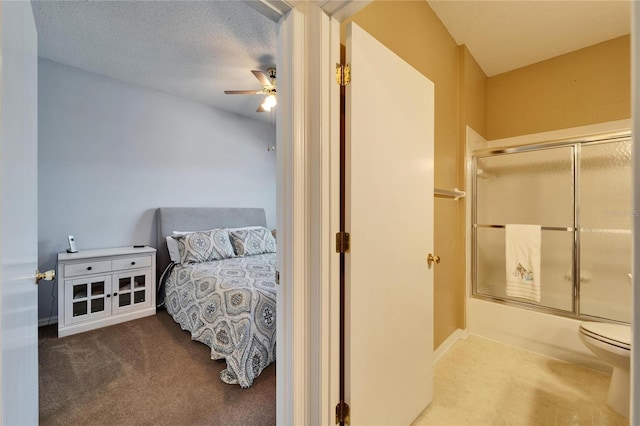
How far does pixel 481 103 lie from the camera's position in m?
2.90

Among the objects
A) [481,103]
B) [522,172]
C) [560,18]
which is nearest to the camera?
[560,18]

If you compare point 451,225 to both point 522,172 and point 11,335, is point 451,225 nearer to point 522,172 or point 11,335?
point 522,172

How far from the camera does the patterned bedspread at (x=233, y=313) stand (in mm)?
1877

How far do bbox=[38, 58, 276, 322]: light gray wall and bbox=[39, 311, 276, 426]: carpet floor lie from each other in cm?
91

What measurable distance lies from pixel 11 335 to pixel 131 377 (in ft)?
5.46

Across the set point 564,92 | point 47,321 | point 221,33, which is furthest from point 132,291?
point 564,92

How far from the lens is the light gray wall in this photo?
2.69m

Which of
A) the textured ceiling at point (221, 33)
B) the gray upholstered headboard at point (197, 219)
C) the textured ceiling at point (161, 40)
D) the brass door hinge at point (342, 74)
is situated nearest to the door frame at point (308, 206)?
the brass door hinge at point (342, 74)

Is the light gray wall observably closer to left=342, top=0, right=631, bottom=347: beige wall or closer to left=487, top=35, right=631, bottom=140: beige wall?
left=342, top=0, right=631, bottom=347: beige wall

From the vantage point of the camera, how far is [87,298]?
2.60m

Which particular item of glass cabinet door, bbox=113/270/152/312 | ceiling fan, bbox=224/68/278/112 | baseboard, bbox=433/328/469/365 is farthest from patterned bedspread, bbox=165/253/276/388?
ceiling fan, bbox=224/68/278/112

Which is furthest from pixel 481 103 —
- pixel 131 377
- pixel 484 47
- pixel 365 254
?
pixel 131 377

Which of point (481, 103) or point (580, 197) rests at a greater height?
point (481, 103)

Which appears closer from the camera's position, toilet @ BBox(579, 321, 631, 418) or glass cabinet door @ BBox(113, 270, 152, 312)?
toilet @ BBox(579, 321, 631, 418)
